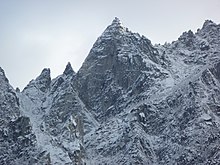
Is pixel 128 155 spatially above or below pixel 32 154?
below

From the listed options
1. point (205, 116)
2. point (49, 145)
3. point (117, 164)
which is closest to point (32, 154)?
point (49, 145)

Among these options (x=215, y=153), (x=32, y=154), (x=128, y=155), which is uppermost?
(x=32, y=154)

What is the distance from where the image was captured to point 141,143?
19825 cm

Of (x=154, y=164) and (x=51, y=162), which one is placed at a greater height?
(x=51, y=162)

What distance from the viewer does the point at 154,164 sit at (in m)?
193

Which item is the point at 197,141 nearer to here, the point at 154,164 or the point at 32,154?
the point at 154,164

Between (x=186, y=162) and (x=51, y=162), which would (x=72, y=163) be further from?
(x=186, y=162)

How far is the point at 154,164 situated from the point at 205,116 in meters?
20.7

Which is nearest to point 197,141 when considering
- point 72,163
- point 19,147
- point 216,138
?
point 216,138

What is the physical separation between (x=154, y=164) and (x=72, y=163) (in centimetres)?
2331

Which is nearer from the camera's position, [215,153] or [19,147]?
[215,153]

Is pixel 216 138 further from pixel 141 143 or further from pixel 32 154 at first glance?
pixel 32 154

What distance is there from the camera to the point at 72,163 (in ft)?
629

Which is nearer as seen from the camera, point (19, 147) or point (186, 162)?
point (186, 162)
